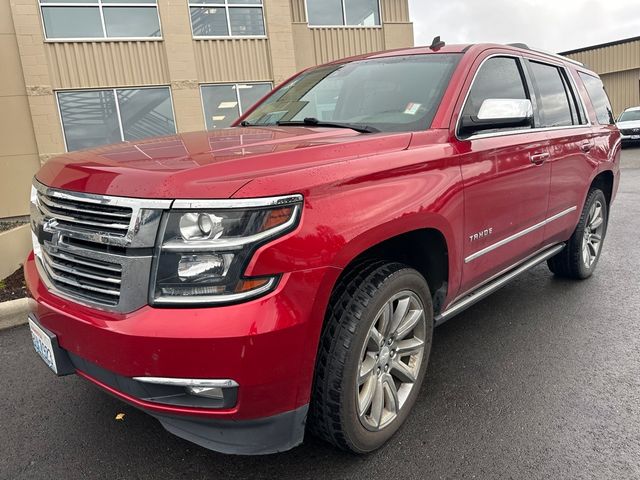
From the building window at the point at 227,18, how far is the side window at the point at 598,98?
971 centimetres

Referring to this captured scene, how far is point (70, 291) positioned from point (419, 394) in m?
1.89

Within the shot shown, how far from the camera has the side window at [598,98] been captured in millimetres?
4547

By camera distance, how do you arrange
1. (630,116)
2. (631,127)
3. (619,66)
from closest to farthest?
(631,127) → (630,116) → (619,66)

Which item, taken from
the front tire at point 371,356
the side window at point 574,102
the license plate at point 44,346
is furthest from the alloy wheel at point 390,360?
the side window at point 574,102

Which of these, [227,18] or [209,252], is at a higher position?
[227,18]

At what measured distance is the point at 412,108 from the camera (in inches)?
108

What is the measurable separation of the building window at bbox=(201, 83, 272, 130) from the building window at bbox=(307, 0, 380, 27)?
2619 millimetres

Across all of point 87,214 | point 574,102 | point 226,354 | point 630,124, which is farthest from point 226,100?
point 630,124

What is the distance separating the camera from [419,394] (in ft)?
9.14

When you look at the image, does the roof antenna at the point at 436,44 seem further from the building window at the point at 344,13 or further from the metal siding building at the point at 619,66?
the metal siding building at the point at 619,66

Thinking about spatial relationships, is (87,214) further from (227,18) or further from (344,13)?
(344,13)

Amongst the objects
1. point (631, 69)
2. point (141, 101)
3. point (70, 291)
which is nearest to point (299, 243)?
point (70, 291)

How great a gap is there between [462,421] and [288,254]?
1461 millimetres

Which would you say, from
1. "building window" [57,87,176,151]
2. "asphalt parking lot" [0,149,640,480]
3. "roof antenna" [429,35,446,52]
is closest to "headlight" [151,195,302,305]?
"asphalt parking lot" [0,149,640,480]
